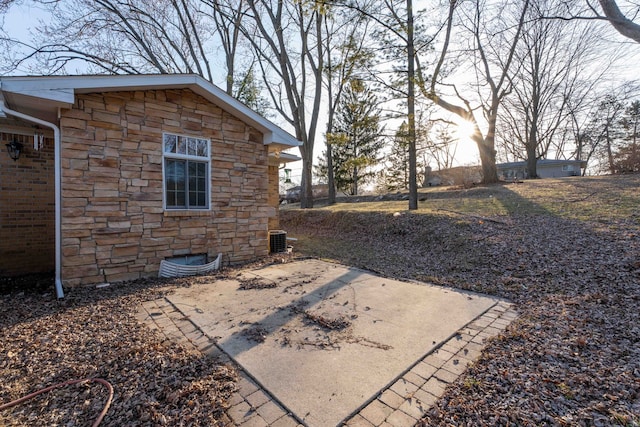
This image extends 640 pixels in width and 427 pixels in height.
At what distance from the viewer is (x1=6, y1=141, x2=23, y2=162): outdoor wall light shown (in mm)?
5672

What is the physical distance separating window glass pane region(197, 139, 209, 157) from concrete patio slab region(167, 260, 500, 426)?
264cm

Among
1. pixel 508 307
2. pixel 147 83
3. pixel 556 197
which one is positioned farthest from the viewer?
pixel 556 197

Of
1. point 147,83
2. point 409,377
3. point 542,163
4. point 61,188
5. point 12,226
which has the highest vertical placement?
point 542,163

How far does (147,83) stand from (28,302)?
3.85m

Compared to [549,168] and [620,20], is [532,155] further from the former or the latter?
[620,20]

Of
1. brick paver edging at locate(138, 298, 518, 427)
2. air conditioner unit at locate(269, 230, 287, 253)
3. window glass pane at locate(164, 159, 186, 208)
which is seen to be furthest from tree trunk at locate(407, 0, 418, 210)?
brick paver edging at locate(138, 298, 518, 427)

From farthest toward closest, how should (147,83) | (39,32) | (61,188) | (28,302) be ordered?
(39,32), (147,83), (61,188), (28,302)

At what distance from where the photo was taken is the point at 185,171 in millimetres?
5809

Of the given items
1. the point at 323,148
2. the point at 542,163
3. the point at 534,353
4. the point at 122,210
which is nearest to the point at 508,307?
the point at 534,353

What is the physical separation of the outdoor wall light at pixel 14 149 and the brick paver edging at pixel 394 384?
5.05 m

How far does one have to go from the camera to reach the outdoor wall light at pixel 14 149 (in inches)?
223

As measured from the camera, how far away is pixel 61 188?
15.1ft

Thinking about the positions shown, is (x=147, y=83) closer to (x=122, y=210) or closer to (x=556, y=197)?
(x=122, y=210)

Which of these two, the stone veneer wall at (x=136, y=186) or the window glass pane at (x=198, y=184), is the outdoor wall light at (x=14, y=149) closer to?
the stone veneer wall at (x=136, y=186)
